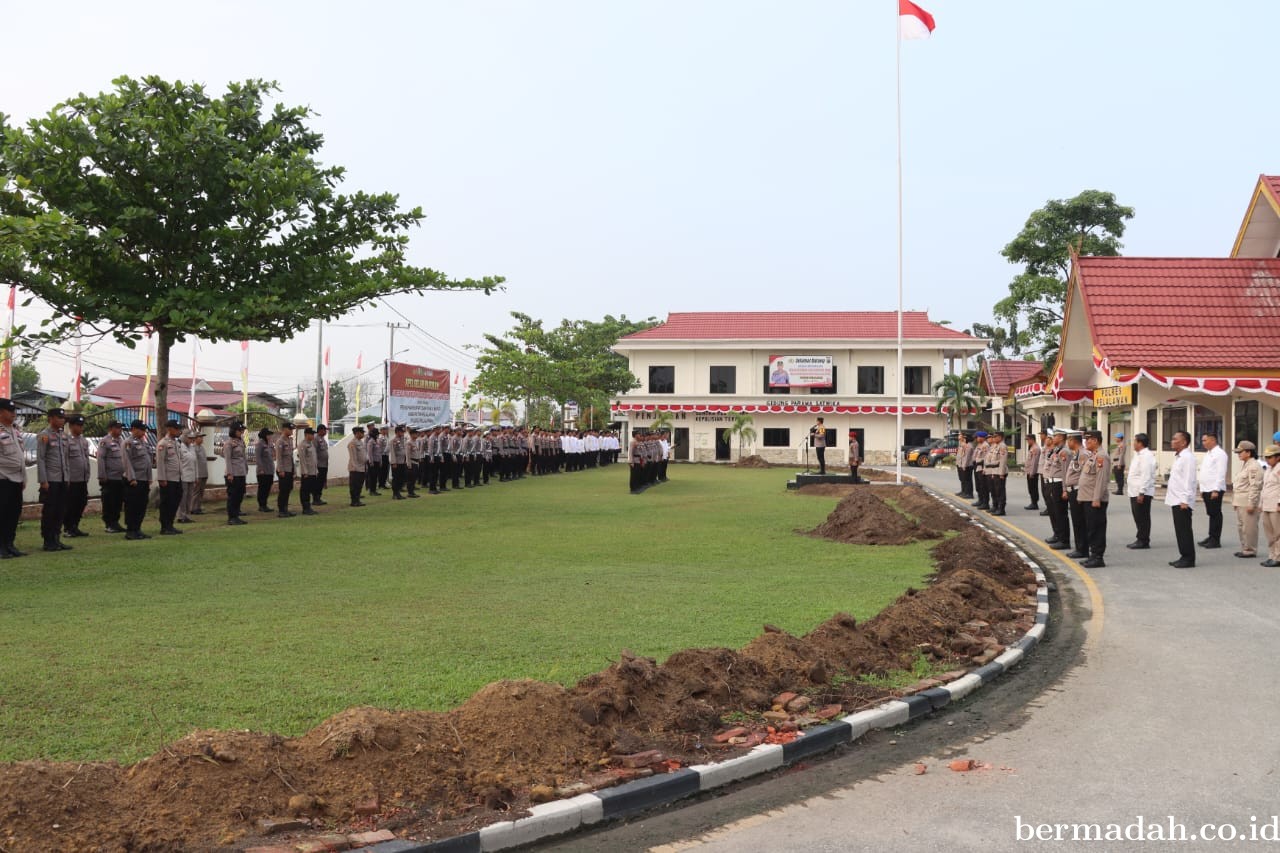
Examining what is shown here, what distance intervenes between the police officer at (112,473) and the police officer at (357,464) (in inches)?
242

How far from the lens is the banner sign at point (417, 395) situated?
111 feet

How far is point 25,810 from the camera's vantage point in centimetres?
380

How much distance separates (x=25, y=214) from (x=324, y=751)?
14.5 meters

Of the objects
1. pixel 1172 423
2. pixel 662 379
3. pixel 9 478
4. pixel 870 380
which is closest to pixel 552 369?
pixel 662 379

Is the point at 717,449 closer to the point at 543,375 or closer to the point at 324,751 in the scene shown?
the point at 543,375

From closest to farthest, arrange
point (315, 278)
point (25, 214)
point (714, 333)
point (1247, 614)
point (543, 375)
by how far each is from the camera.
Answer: point (1247, 614)
point (25, 214)
point (315, 278)
point (543, 375)
point (714, 333)

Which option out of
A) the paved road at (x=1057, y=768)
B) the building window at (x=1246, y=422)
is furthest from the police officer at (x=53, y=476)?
the building window at (x=1246, y=422)

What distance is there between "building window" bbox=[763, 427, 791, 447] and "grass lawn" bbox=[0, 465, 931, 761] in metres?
37.6

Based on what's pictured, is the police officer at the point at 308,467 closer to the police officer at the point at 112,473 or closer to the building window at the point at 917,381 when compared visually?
the police officer at the point at 112,473

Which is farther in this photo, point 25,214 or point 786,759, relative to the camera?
point 25,214

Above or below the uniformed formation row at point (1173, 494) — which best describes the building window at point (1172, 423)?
above

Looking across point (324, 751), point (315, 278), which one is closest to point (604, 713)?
point (324, 751)

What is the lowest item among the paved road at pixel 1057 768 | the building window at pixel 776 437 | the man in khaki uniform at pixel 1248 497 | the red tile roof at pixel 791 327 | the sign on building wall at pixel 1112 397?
the paved road at pixel 1057 768

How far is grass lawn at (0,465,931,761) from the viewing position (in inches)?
223
